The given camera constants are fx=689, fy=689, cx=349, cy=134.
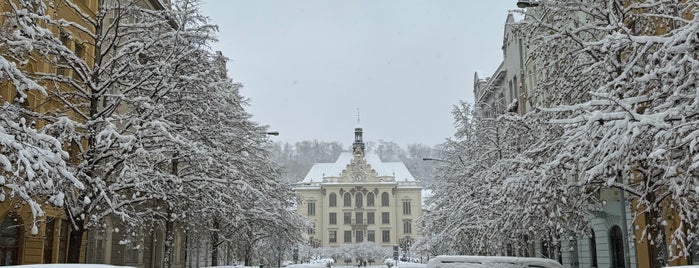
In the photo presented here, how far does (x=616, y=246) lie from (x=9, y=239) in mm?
22723

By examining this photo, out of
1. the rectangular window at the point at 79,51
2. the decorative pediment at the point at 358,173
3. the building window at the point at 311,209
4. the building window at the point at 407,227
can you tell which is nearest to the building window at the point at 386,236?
the building window at the point at 407,227

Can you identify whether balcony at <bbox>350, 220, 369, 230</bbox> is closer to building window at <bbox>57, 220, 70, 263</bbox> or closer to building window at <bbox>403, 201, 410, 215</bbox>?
building window at <bbox>403, 201, 410, 215</bbox>

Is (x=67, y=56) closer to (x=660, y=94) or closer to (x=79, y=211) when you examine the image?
(x=79, y=211)

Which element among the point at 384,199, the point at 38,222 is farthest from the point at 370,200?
the point at 38,222

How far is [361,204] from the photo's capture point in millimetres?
128500

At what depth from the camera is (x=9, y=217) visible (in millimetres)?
21094

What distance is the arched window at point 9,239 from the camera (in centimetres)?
2083

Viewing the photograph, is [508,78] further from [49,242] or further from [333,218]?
[333,218]

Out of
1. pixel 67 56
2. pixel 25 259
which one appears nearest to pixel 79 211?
pixel 67 56

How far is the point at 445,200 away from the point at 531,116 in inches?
836

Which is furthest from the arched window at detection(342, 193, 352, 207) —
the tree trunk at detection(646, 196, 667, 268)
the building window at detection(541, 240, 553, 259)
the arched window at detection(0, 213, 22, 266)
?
the tree trunk at detection(646, 196, 667, 268)

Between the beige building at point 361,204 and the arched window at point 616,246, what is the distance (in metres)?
96.2

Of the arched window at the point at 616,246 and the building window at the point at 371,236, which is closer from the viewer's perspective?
the arched window at the point at 616,246

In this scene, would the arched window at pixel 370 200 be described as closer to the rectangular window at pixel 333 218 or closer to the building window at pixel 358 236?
the building window at pixel 358 236
